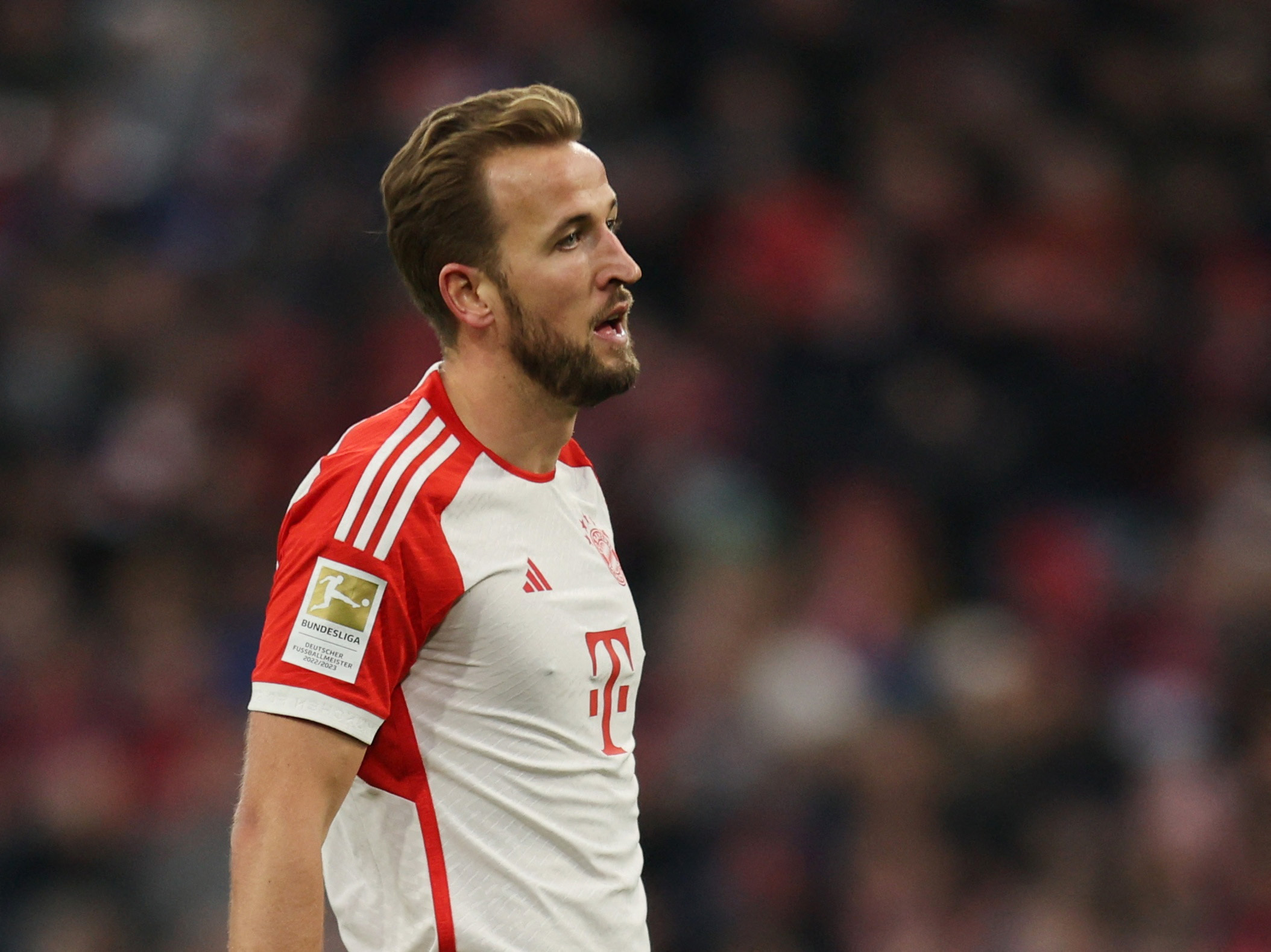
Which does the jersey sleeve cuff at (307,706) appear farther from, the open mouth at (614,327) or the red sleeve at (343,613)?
the open mouth at (614,327)

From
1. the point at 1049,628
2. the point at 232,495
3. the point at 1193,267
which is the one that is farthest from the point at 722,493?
the point at 1193,267

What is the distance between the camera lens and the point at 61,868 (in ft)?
20.2

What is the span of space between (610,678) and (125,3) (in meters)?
7.56

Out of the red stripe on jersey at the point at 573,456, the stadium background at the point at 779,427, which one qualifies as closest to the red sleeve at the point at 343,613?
the red stripe on jersey at the point at 573,456

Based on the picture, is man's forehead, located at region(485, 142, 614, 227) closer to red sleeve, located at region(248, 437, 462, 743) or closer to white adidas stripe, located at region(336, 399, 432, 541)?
white adidas stripe, located at region(336, 399, 432, 541)

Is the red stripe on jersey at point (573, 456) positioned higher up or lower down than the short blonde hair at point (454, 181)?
lower down

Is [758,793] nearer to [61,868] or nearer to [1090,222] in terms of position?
[61,868]

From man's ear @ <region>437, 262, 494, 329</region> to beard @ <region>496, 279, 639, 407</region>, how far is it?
31mm

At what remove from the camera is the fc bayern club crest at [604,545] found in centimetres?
277

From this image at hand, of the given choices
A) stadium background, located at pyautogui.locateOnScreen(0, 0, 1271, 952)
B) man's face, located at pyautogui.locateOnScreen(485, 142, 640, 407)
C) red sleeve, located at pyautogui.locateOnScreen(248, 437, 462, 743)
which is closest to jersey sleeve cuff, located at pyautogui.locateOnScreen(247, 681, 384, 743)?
red sleeve, located at pyautogui.locateOnScreen(248, 437, 462, 743)

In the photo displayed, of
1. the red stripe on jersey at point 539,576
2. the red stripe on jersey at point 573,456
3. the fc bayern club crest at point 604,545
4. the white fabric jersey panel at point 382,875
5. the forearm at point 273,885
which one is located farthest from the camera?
the red stripe on jersey at point 573,456

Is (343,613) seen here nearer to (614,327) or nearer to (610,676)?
(610,676)

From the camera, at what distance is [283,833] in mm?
2242

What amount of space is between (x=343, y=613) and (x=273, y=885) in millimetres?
370
